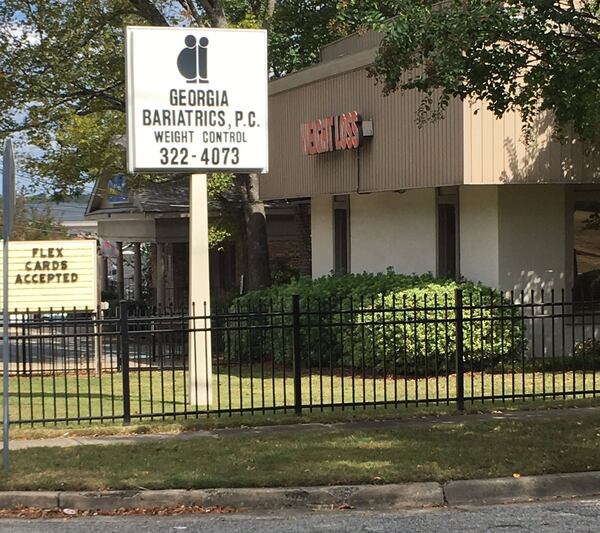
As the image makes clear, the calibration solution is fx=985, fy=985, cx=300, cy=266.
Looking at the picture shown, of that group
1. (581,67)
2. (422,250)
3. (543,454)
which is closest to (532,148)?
(422,250)

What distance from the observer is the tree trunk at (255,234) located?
24.2 m

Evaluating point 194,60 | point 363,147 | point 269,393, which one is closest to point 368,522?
point 269,393

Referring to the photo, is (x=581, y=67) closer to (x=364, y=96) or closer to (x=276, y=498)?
(x=276, y=498)

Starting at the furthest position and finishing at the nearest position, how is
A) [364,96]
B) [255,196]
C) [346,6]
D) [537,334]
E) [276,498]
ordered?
[255,196], [364,96], [537,334], [346,6], [276,498]

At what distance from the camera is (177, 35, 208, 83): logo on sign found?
12.9m

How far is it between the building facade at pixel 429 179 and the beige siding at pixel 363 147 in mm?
23

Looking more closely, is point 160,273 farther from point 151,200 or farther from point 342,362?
point 342,362

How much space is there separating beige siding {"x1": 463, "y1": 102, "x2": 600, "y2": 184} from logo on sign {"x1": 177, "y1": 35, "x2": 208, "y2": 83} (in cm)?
465

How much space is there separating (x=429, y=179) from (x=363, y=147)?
2616mm

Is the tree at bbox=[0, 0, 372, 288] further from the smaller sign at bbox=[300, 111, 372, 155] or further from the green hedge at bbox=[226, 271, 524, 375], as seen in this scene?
the green hedge at bbox=[226, 271, 524, 375]

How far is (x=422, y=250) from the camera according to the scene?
1864 cm

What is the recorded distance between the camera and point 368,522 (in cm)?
736

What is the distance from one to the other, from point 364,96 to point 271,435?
31.8 feet

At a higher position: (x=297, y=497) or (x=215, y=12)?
(x=215, y=12)
